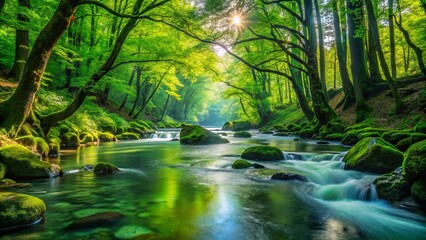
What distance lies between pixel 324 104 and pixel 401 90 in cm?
386

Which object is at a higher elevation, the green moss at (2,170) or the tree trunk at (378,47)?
the tree trunk at (378,47)

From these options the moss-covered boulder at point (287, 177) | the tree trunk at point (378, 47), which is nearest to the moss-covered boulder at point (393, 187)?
the moss-covered boulder at point (287, 177)

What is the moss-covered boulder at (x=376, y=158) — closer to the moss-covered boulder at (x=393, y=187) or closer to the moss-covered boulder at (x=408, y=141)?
the moss-covered boulder at (x=408, y=141)

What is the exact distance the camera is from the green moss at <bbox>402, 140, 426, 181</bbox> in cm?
440

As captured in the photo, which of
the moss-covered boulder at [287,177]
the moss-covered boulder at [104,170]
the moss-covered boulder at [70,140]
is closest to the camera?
the moss-covered boulder at [287,177]

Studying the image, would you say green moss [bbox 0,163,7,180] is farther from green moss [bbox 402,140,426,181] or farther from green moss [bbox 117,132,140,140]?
green moss [bbox 117,132,140,140]

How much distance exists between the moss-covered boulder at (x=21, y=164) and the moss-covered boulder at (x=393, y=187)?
24.5ft

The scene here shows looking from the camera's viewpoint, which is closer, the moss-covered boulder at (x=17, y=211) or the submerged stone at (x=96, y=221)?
the moss-covered boulder at (x=17, y=211)

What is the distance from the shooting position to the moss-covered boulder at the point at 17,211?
139 inches

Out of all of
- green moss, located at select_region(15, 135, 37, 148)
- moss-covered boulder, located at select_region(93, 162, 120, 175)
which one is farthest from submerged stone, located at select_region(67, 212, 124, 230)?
green moss, located at select_region(15, 135, 37, 148)

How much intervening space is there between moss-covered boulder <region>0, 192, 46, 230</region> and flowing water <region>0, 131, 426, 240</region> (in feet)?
0.57

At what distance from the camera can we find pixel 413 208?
4590mm

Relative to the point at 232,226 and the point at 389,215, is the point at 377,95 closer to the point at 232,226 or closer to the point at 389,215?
the point at 389,215

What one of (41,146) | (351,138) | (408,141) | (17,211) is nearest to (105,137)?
(41,146)
